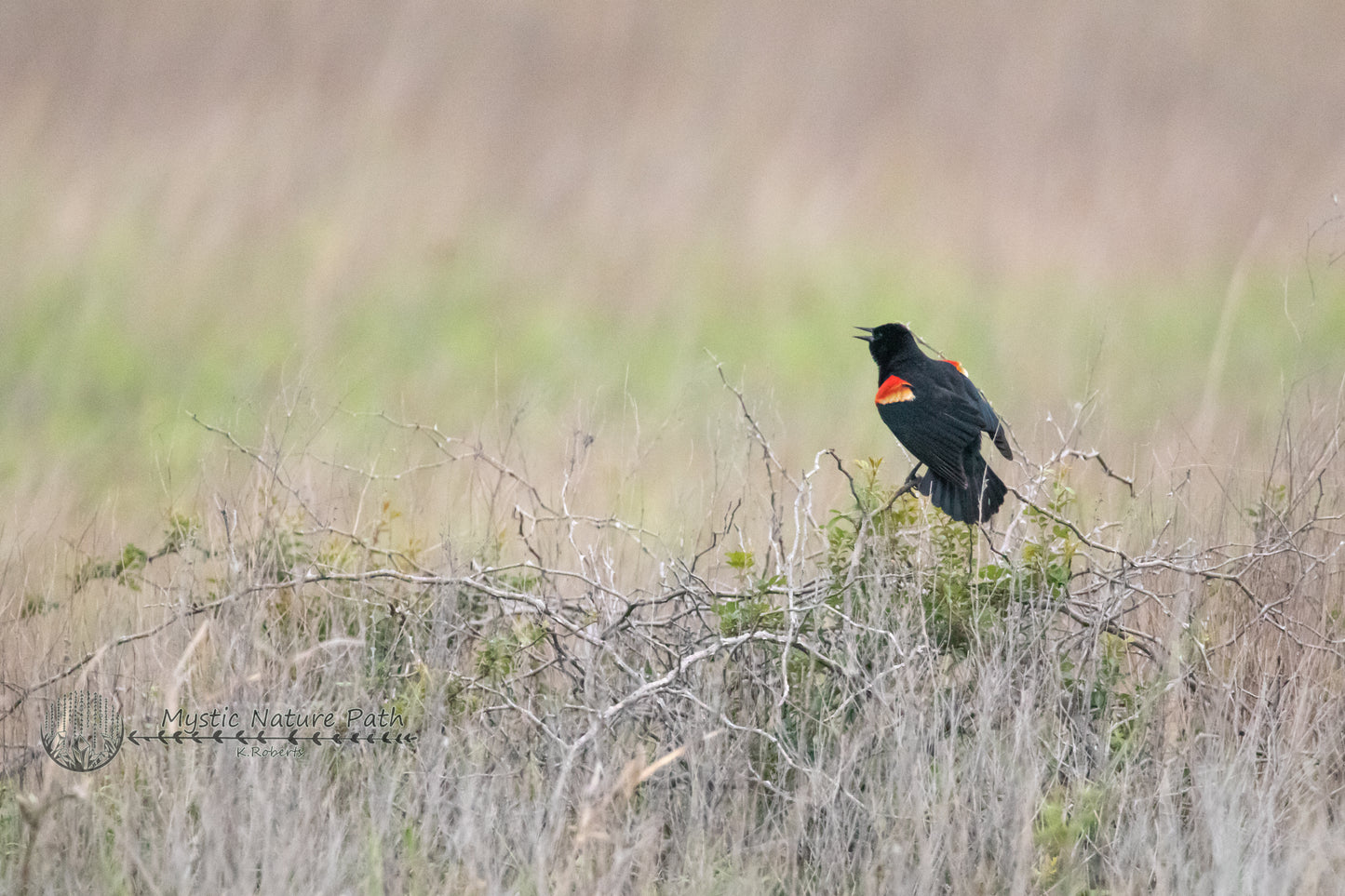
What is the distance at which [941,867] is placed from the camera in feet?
9.73

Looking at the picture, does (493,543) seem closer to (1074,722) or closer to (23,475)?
(1074,722)

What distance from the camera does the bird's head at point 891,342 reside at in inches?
184

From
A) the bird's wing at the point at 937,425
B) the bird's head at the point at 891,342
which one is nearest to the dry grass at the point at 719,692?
the bird's wing at the point at 937,425

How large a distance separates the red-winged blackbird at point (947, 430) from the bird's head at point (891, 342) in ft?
0.65

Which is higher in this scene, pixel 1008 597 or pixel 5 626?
pixel 1008 597

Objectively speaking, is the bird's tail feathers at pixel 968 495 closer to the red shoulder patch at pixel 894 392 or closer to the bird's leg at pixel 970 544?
the bird's leg at pixel 970 544

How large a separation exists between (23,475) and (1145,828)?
5535mm

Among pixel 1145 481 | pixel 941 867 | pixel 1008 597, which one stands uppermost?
pixel 1145 481

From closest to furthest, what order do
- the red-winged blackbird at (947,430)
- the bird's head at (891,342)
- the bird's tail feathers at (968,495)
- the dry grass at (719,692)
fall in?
the dry grass at (719,692)
the bird's tail feathers at (968,495)
the red-winged blackbird at (947,430)
the bird's head at (891,342)

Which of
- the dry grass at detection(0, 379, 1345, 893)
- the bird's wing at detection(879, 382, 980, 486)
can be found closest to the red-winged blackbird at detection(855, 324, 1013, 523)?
the bird's wing at detection(879, 382, 980, 486)

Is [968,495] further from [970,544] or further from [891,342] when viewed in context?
[891,342]

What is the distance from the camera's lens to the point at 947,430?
3975 millimetres

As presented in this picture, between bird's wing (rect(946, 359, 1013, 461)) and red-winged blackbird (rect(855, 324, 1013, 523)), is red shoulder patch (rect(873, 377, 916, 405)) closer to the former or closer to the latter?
red-winged blackbird (rect(855, 324, 1013, 523))

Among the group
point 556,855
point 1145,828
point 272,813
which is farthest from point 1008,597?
point 272,813
